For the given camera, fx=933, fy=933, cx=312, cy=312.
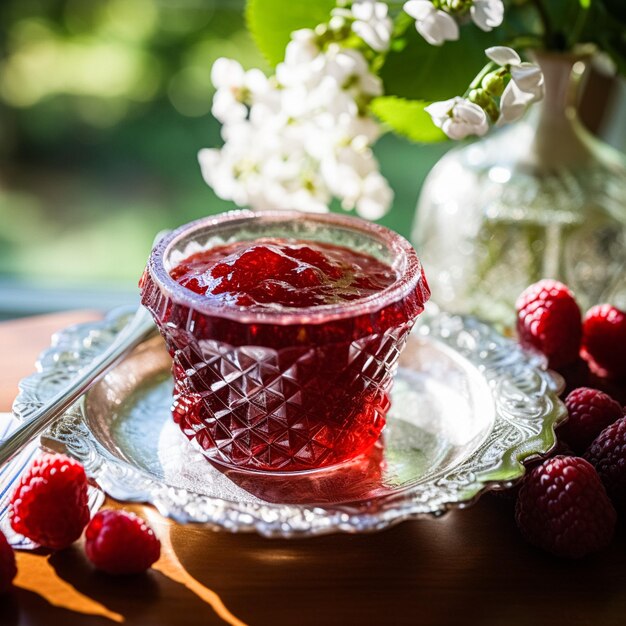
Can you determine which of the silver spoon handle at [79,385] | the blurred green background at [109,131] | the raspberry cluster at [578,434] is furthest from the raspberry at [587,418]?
the blurred green background at [109,131]

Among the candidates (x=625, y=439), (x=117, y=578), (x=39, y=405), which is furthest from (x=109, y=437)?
(x=625, y=439)

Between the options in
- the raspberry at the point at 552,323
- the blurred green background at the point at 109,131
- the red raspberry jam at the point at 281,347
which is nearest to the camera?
the red raspberry jam at the point at 281,347

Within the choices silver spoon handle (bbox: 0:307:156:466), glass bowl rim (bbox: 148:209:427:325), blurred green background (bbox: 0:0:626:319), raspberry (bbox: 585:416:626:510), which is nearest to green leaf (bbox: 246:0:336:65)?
glass bowl rim (bbox: 148:209:427:325)

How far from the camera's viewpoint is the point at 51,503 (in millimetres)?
778

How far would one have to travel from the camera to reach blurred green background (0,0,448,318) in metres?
2.57

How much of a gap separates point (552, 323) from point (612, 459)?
237 mm

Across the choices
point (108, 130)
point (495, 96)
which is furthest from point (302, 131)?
point (108, 130)

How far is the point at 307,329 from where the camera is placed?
0.83 meters

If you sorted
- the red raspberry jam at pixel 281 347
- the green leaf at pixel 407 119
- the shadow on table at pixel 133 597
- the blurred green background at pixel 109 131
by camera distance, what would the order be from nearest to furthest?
1. the shadow on table at pixel 133 597
2. the red raspberry jam at pixel 281 347
3. the green leaf at pixel 407 119
4. the blurred green background at pixel 109 131

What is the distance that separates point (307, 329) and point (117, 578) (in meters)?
0.27

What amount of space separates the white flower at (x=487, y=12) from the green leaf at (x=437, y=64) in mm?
161

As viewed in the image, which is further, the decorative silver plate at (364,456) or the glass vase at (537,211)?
the glass vase at (537,211)

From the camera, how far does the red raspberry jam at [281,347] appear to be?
843 mm

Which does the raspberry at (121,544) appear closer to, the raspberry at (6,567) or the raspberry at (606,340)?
the raspberry at (6,567)
